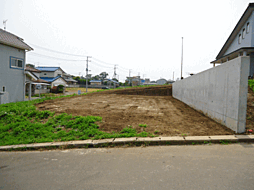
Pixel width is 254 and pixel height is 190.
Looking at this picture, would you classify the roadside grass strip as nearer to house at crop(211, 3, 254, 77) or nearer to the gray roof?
the gray roof

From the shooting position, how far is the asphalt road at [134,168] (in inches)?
105

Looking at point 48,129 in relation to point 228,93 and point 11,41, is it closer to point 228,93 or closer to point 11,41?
point 228,93

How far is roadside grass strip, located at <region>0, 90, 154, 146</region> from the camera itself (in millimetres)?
4992

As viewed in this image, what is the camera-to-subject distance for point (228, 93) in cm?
505

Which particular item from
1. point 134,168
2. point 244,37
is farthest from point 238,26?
point 134,168

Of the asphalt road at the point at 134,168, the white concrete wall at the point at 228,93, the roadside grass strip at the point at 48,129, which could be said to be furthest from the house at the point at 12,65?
the white concrete wall at the point at 228,93

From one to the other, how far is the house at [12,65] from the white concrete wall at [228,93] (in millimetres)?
17438

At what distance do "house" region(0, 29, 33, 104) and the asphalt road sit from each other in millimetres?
15752

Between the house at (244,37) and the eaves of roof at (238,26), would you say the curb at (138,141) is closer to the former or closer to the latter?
the house at (244,37)

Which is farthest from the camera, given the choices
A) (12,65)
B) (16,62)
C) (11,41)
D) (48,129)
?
(16,62)

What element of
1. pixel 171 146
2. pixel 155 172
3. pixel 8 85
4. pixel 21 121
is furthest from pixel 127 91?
pixel 155 172

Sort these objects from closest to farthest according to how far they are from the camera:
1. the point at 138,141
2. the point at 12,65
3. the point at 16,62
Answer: the point at 138,141, the point at 12,65, the point at 16,62

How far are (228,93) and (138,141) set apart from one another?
3072 mm

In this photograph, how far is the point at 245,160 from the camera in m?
3.31
